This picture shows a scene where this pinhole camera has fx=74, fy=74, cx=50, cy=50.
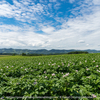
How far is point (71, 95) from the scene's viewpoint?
341 cm

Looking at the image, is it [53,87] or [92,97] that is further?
[53,87]

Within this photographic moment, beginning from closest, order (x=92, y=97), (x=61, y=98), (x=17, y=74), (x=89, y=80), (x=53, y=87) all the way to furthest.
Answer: (x=92, y=97)
(x=61, y=98)
(x=53, y=87)
(x=89, y=80)
(x=17, y=74)

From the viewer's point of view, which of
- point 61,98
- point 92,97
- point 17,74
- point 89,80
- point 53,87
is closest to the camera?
point 92,97

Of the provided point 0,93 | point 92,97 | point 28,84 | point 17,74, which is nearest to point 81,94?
point 92,97

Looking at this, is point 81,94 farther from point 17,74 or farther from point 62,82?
point 17,74

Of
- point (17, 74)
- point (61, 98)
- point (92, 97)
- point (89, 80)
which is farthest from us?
point (17, 74)

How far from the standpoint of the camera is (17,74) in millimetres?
6840

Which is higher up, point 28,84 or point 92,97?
point 28,84

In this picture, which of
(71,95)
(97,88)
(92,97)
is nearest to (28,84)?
(71,95)

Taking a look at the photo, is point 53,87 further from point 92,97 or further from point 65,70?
point 65,70

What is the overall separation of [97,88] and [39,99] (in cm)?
289

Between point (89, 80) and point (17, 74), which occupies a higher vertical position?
point (89, 80)

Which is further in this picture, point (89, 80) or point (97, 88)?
point (89, 80)

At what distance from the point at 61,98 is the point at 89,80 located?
1.82m
